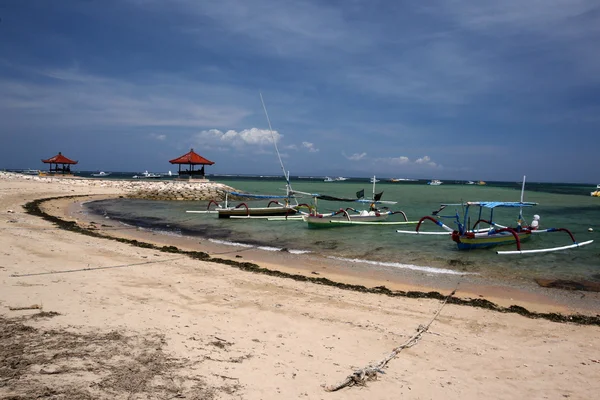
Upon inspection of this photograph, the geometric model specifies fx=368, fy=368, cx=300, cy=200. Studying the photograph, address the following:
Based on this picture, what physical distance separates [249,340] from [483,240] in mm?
A: 12425

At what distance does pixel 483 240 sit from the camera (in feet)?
47.7

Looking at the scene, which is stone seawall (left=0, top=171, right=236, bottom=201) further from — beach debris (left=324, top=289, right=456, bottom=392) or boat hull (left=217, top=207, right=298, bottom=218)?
beach debris (left=324, top=289, right=456, bottom=392)

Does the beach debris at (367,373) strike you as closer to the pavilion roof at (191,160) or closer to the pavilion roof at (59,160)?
the pavilion roof at (191,160)

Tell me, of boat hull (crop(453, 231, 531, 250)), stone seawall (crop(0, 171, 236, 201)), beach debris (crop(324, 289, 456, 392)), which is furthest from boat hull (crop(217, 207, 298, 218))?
beach debris (crop(324, 289, 456, 392))

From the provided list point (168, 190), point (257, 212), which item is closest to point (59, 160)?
point (168, 190)

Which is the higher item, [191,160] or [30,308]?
[191,160]

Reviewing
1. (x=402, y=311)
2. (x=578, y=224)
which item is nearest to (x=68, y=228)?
(x=402, y=311)

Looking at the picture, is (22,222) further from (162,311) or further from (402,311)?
(402,311)

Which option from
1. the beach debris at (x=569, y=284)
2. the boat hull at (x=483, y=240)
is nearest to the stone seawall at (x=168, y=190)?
the boat hull at (x=483, y=240)

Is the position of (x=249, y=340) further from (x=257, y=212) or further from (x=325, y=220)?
(x=257, y=212)

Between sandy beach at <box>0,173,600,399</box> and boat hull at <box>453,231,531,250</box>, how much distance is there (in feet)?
17.8

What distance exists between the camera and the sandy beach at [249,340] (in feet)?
12.3

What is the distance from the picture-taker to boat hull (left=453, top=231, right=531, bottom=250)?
1418cm

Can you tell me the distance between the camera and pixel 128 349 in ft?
14.2
